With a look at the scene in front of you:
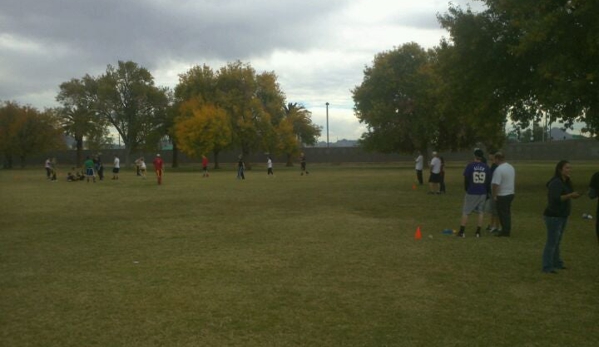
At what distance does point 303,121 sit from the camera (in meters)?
74.1

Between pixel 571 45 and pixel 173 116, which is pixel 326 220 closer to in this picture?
pixel 571 45

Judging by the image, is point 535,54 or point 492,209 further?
point 535,54

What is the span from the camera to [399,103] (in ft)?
173

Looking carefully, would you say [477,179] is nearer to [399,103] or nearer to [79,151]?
[399,103]

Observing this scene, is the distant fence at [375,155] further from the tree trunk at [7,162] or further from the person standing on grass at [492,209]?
the person standing on grass at [492,209]

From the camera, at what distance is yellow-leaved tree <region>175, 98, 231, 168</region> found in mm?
53188

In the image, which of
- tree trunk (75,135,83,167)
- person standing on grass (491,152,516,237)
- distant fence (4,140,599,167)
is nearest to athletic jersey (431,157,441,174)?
person standing on grass (491,152,516,237)

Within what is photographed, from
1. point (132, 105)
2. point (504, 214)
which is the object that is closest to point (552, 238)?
point (504, 214)

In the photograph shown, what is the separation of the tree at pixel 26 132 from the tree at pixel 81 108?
2.05 m

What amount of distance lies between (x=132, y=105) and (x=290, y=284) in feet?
205

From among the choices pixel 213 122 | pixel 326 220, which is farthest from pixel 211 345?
pixel 213 122

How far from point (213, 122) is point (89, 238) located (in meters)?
42.2

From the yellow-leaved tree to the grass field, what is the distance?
3896cm

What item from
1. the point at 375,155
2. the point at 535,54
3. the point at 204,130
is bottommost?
the point at 375,155
